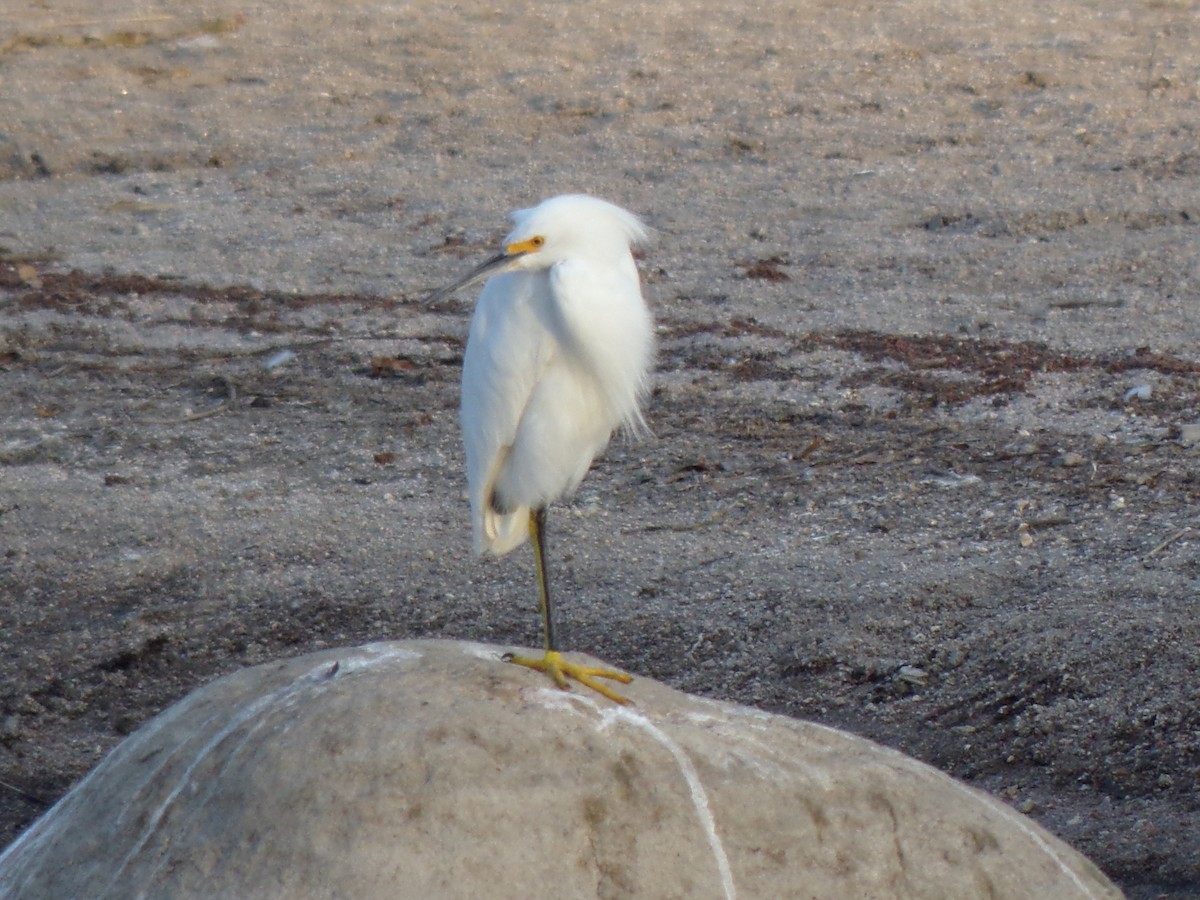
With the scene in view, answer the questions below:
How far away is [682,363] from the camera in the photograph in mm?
6617

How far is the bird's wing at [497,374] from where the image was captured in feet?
11.4

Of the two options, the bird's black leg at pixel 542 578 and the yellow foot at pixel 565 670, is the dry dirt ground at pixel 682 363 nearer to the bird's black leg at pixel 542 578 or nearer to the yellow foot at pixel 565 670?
the bird's black leg at pixel 542 578

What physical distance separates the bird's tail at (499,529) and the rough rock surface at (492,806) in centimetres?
75

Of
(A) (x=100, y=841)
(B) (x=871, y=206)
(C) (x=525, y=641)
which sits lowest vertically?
(C) (x=525, y=641)

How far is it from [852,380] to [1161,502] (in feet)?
5.06

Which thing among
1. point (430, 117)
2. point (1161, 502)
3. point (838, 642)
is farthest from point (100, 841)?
point (430, 117)

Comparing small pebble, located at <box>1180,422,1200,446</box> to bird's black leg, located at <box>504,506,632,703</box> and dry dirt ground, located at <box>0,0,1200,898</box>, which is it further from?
bird's black leg, located at <box>504,506,632,703</box>

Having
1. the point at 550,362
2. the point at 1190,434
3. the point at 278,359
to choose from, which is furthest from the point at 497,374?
the point at 278,359

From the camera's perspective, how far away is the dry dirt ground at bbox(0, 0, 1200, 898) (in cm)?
451

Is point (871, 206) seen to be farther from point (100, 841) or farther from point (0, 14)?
point (0, 14)

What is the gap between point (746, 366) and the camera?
6523 mm

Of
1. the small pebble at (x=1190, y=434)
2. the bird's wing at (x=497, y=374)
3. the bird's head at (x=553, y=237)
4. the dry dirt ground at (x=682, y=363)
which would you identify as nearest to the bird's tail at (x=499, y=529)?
the bird's wing at (x=497, y=374)

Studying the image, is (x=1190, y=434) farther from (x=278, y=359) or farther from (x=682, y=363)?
(x=278, y=359)

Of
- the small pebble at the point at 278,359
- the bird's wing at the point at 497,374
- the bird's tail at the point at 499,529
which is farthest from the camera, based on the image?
the small pebble at the point at 278,359
